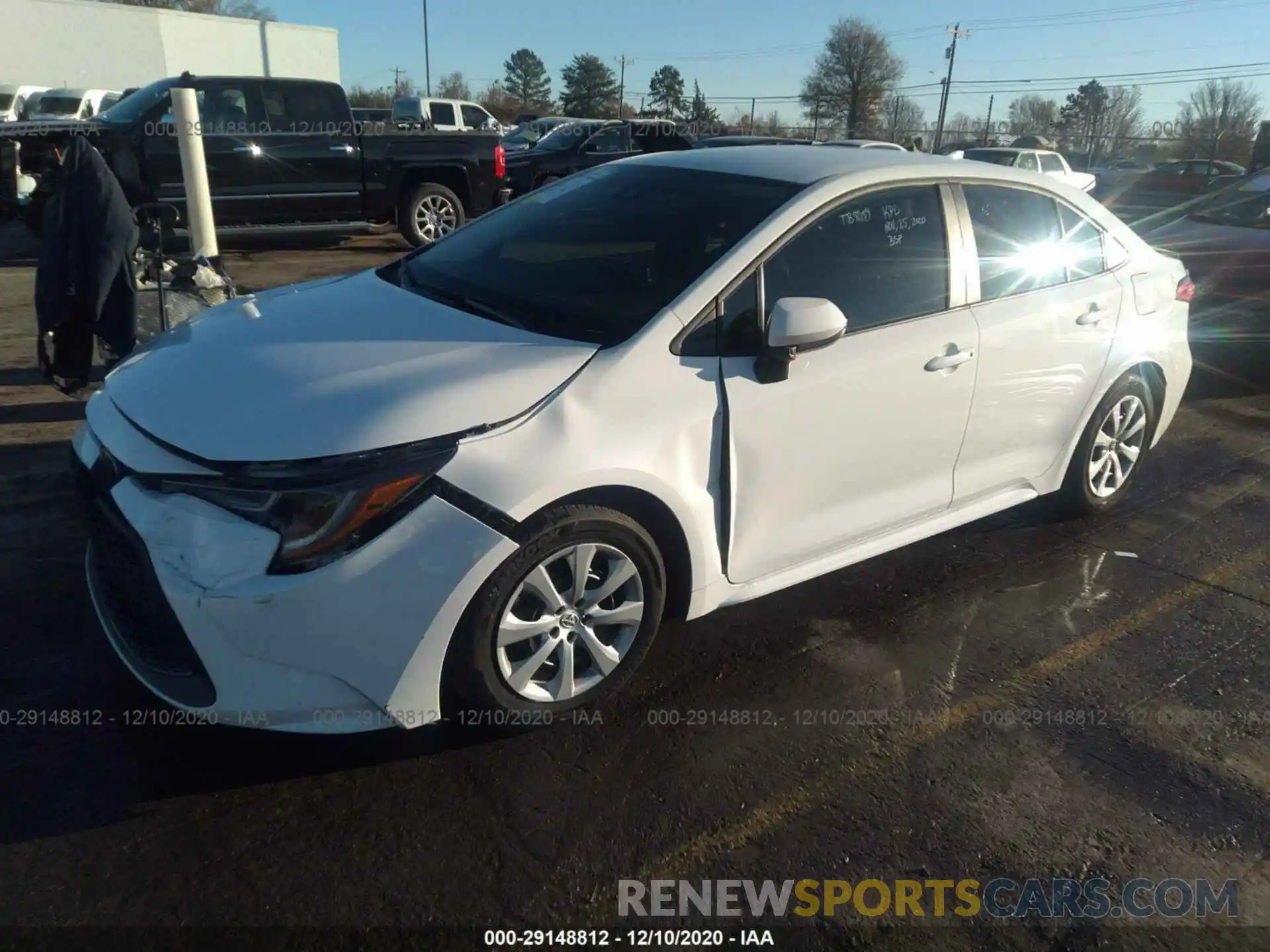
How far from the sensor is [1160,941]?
236 centimetres

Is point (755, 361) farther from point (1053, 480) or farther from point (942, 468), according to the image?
point (1053, 480)

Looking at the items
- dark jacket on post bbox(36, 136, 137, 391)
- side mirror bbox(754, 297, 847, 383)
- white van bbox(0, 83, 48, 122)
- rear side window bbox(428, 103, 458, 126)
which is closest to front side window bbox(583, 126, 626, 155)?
rear side window bbox(428, 103, 458, 126)

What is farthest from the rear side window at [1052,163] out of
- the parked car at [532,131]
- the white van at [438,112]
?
the white van at [438,112]

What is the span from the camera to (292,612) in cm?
242

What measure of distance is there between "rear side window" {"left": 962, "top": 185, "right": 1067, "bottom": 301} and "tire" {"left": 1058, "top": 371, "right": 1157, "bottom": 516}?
28.6 inches

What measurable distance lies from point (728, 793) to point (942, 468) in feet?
5.49

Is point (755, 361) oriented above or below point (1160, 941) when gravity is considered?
above

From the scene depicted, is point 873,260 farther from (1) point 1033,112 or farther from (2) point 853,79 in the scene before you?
(1) point 1033,112

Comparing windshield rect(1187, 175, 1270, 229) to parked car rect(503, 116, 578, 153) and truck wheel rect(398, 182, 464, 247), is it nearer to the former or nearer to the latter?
truck wheel rect(398, 182, 464, 247)

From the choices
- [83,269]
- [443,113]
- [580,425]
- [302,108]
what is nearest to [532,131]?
[443,113]

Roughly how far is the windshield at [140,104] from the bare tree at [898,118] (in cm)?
4321

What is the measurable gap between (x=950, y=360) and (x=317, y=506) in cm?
236

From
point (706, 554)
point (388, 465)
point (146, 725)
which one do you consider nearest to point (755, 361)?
point (706, 554)

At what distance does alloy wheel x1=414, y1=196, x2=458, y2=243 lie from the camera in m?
12.3
